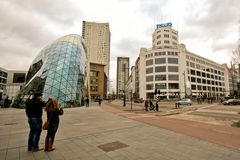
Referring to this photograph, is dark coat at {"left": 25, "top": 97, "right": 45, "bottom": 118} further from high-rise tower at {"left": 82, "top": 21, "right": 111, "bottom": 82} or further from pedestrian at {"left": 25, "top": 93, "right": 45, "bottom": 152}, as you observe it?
high-rise tower at {"left": 82, "top": 21, "right": 111, "bottom": 82}

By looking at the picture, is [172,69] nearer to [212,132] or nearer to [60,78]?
[60,78]

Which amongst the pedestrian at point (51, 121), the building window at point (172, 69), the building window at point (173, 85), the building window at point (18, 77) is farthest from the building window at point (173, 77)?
the pedestrian at point (51, 121)

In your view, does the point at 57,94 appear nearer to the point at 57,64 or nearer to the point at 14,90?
the point at 57,64

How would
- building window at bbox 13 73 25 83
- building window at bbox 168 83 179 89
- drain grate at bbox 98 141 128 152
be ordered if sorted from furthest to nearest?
building window at bbox 13 73 25 83, building window at bbox 168 83 179 89, drain grate at bbox 98 141 128 152

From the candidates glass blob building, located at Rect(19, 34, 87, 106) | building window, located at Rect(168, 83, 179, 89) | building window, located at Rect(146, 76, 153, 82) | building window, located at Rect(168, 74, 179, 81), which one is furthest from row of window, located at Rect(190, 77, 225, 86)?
glass blob building, located at Rect(19, 34, 87, 106)

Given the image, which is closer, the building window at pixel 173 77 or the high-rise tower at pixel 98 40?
the building window at pixel 173 77

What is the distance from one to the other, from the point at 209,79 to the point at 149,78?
44.2 m

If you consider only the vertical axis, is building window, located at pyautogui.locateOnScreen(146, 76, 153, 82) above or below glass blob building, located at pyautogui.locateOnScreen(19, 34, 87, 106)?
above

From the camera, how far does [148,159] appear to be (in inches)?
195

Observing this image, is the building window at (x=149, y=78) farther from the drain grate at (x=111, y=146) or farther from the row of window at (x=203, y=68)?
the drain grate at (x=111, y=146)

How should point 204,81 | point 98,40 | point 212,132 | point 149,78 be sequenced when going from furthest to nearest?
point 98,40 → point 204,81 → point 149,78 → point 212,132

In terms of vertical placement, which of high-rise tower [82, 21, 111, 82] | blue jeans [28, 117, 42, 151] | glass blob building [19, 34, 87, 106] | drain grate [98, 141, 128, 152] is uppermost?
high-rise tower [82, 21, 111, 82]

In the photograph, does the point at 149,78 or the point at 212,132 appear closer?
the point at 212,132

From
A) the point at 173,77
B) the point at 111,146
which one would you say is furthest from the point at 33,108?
the point at 173,77
